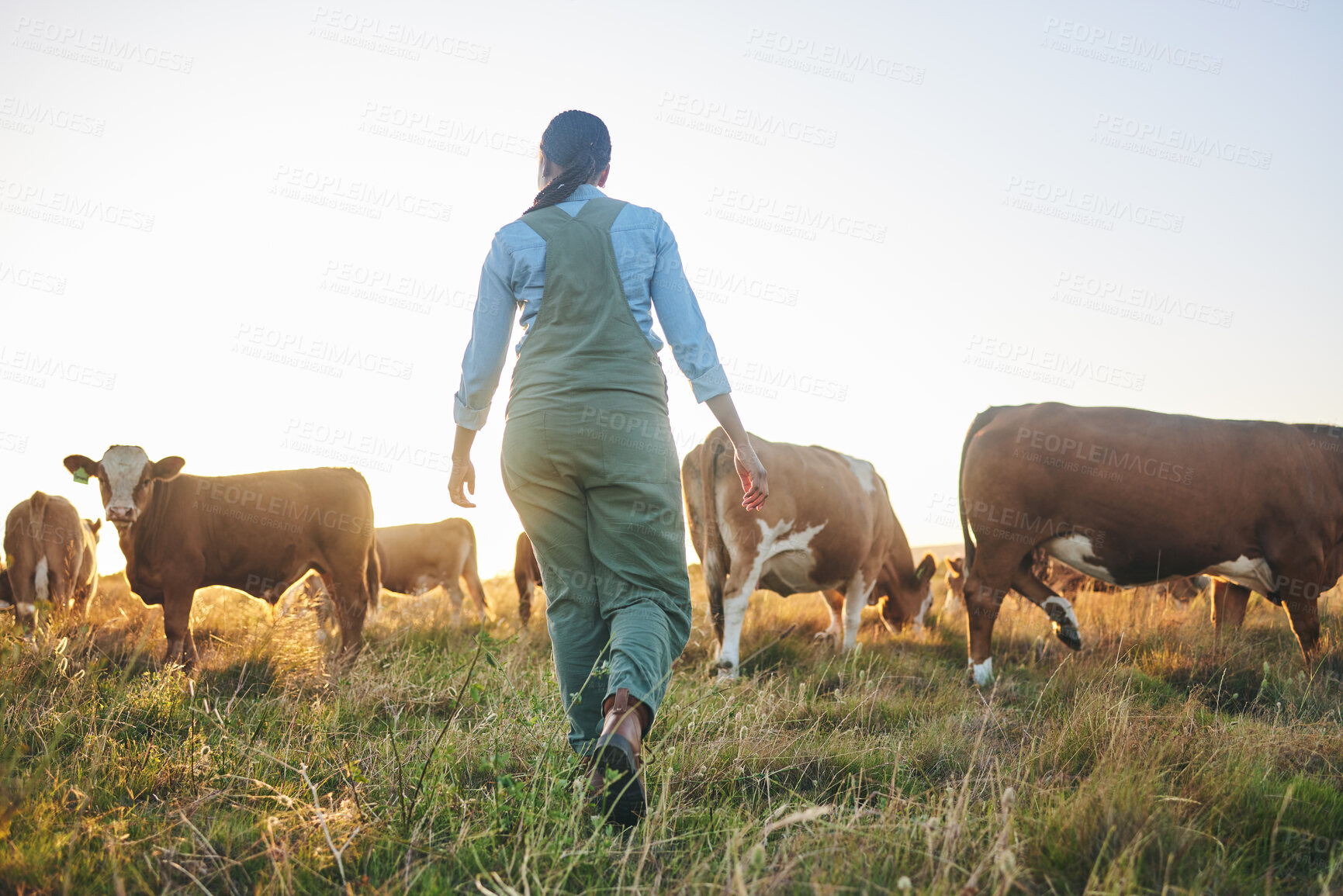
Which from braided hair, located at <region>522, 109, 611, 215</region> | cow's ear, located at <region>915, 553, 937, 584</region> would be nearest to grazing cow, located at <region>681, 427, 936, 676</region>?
cow's ear, located at <region>915, 553, 937, 584</region>

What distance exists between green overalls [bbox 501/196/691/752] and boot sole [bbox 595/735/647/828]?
55 centimetres

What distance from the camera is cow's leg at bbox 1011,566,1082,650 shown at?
6133 millimetres

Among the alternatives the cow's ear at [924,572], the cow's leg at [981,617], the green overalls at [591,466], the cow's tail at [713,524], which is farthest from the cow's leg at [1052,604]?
the green overalls at [591,466]

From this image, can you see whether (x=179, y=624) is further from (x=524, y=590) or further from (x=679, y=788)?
(x=524, y=590)

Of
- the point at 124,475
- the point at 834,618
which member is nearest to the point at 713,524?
the point at 834,618

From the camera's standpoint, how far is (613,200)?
10.7 ft

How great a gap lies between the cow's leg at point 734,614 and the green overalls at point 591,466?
324 centimetres

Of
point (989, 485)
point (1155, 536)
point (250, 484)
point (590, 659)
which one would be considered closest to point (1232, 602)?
point (1155, 536)

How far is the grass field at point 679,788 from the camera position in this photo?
216cm

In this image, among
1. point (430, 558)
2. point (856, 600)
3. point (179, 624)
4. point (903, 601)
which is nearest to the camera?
point (179, 624)

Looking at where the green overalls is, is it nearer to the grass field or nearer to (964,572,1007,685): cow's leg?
the grass field

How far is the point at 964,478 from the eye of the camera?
6.84 m

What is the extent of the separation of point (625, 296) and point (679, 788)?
5.90ft

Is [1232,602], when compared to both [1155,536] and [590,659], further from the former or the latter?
[590,659]
